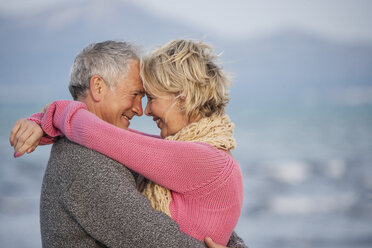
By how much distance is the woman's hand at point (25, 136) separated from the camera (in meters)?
1.83

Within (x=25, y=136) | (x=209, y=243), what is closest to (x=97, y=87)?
(x=25, y=136)

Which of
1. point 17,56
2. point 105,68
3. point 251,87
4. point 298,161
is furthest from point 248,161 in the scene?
point 17,56

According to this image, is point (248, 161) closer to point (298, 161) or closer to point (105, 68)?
point (298, 161)

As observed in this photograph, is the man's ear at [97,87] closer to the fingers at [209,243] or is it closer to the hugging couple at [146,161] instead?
the hugging couple at [146,161]

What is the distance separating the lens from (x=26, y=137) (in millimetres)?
1844

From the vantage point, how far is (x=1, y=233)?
6.43 metres

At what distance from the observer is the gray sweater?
172cm

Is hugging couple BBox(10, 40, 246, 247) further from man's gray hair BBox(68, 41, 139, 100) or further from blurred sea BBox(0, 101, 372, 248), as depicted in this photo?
blurred sea BBox(0, 101, 372, 248)

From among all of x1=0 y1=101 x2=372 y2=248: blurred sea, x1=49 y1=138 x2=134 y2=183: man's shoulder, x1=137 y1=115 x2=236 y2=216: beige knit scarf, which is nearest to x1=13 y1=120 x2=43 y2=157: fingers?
x1=49 y1=138 x2=134 y2=183: man's shoulder

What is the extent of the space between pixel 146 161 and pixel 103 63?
70cm

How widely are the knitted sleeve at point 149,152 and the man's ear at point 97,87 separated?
15.6 inches

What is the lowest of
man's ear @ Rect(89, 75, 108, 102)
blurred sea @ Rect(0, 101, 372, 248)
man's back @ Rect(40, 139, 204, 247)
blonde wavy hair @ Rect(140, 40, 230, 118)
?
man's back @ Rect(40, 139, 204, 247)

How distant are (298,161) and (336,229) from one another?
5.72 metres

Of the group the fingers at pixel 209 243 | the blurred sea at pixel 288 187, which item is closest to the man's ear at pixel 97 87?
the fingers at pixel 209 243
